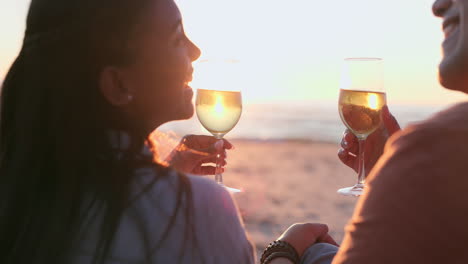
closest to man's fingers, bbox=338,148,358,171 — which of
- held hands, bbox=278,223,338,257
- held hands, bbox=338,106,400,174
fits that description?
held hands, bbox=338,106,400,174

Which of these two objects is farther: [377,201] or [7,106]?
[7,106]

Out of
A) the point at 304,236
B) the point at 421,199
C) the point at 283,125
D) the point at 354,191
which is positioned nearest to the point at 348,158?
the point at 354,191

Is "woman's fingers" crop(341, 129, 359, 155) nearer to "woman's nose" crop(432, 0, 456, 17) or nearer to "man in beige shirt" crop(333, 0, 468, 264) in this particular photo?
"woman's nose" crop(432, 0, 456, 17)

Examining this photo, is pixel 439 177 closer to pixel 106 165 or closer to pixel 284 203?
pixel 106 165

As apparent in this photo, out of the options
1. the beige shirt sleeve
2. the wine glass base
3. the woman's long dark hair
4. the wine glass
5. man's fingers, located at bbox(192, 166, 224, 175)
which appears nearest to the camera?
the beige shirt sleeve

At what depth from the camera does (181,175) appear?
1.17 metres

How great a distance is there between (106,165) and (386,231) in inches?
23.6

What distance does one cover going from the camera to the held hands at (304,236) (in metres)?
1.70

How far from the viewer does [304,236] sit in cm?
172

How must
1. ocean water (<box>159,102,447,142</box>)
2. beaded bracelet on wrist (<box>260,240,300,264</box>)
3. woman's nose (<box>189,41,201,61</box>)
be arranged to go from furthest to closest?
1. ocean water (<box>159,102,447,142</box>)
2. beaded bracelet on wrist (<box>260,240,300,264</box>)
3. woman's nose (<box>189,41,201,61</box>)

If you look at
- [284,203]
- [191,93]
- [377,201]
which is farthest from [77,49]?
[284,203]

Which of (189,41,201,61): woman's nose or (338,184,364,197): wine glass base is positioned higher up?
(189,41,201,61): woman's nose

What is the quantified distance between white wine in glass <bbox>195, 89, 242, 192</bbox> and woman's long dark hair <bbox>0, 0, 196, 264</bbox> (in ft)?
3.60

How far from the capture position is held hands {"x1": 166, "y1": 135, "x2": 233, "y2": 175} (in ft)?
6.75
